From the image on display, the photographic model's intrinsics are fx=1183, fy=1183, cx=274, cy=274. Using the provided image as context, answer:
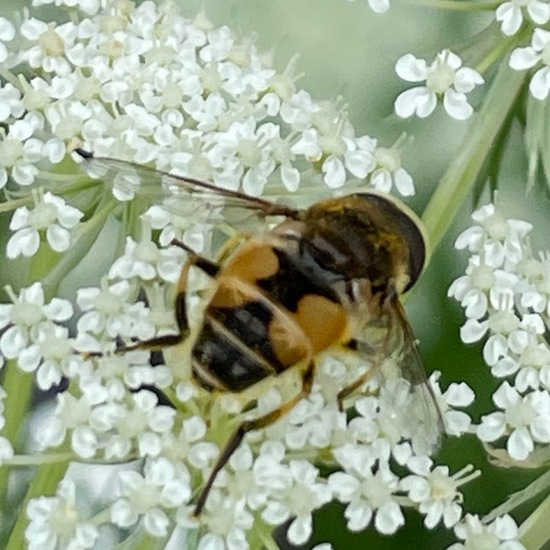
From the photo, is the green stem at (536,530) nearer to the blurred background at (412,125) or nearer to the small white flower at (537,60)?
the blurred background at (412,125)

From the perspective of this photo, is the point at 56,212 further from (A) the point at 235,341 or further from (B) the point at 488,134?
(B) the point at 488,134

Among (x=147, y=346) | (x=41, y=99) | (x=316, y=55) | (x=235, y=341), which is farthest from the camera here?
(x=316, y=55)

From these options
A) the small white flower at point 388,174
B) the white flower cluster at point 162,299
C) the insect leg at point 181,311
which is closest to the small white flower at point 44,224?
the white flower cluster at point 162,299

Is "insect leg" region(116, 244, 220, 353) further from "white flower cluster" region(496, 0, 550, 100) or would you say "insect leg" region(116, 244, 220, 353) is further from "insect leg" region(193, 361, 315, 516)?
"white flower cluster" region(496, 0, 550, 100)

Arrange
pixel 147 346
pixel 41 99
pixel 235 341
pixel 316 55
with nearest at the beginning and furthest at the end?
1. pixel 235 341
2. pixel 147 346
3. pixel 41 99
4. pixel 316 55

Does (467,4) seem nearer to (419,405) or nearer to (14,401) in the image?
(419,405)

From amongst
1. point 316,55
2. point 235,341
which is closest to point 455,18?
point 316,55

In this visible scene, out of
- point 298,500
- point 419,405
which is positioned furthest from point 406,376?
point 298,500
